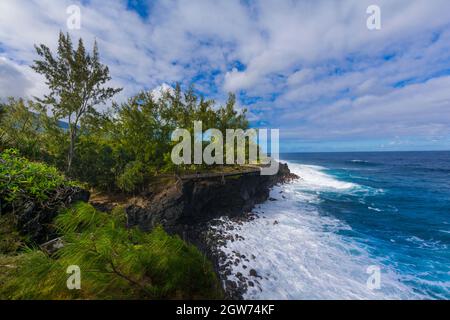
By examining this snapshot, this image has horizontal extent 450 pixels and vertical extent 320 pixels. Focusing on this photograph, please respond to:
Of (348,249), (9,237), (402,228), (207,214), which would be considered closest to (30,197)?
(9,237)

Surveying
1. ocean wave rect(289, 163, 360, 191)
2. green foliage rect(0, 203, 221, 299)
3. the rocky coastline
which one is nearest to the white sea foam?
the rocky coastline

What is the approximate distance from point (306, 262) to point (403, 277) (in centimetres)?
517

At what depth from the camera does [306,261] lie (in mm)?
10633

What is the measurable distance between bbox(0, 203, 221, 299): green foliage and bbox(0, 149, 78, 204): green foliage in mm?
1107

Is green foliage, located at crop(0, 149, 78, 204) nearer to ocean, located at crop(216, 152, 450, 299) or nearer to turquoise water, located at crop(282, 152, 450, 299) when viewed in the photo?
ocean, located at crop(216, 152, 450, 299)

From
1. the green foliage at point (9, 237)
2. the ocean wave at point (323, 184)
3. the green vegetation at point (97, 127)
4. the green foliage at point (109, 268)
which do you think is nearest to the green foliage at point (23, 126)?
the green vegetation at point (97, 127)

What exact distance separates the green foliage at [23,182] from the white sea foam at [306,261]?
29.0 feet

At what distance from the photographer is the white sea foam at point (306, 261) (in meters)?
8.53

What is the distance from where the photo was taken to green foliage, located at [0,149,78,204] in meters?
3.11

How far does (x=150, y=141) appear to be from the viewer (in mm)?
14430

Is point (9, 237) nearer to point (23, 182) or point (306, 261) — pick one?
point (23, 182)

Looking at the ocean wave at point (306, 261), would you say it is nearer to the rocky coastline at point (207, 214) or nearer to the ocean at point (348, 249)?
the ocean at point (348, 249)

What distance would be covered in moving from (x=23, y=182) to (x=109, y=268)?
2.87 meters
